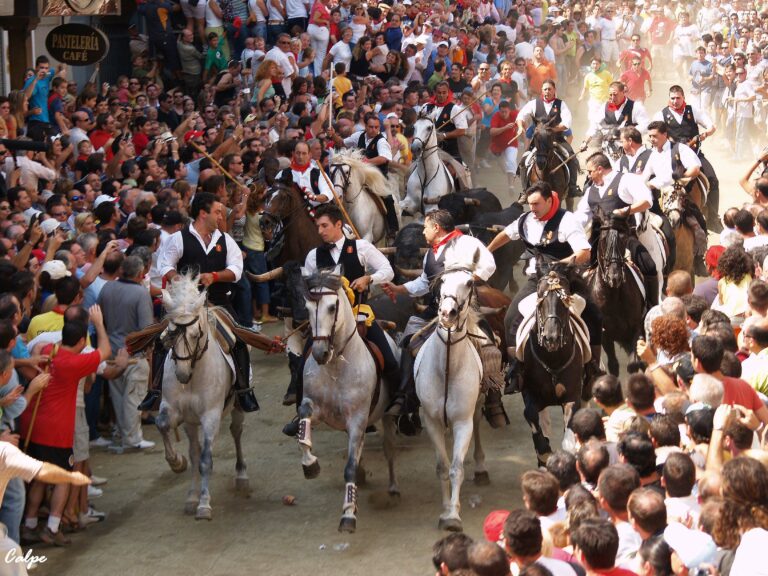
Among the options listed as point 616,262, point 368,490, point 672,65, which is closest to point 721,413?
point 368,490

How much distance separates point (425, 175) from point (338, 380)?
8.02 m

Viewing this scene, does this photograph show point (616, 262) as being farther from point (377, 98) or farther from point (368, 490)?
point (377, 98)

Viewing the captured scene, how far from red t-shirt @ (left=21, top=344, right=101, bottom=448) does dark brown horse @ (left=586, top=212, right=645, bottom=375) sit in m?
5.52

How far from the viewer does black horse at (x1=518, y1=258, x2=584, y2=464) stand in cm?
1127

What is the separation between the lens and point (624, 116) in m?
19.2

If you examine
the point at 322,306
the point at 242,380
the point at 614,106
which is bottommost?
the point at 242,380

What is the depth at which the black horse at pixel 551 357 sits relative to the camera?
11.3 m

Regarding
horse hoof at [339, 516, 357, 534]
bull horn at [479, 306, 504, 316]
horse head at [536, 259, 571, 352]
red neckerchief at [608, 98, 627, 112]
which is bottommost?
horse hoof at [339, 516, 357, 534]

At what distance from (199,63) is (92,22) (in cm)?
197

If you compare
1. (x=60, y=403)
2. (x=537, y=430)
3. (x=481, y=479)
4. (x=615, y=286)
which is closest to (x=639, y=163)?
(x=615, y=286)

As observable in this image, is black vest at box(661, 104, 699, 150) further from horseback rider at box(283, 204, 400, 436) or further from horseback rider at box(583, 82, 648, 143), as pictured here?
horseback rider at box(283, 204, 400, 436)

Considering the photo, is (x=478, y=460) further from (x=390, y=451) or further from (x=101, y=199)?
(x=101, y=199)

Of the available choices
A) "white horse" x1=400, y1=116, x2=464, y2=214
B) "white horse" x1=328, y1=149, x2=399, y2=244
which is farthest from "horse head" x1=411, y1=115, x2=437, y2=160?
"white horse" x1=328, y1=149, x2=399, y2=244

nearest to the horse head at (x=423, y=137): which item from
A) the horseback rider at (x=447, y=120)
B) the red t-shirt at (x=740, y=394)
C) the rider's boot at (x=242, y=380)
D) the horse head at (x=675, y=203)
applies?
the horseback rider at (x=447, y=120)
